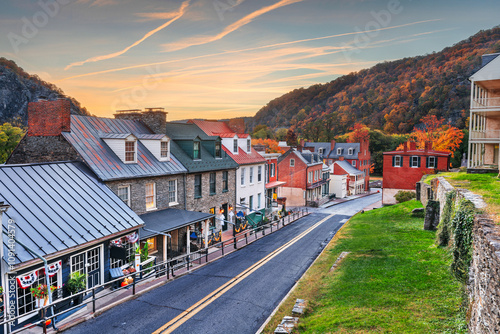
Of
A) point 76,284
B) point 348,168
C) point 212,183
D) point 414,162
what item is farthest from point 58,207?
point 348,168

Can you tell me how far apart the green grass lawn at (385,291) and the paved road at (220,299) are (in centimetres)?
105

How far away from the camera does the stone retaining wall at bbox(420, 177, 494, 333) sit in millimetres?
6770

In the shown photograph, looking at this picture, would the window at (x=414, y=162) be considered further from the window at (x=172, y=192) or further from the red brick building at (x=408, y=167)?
the window at (x=172, y=192)

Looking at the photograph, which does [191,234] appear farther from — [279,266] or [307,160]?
[307,160]

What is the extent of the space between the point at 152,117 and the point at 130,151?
20.1 feet

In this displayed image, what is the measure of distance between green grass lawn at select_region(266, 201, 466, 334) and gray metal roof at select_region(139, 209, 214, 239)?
814 cm

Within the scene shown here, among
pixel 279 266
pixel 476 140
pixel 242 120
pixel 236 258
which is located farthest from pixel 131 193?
pixel 476 140

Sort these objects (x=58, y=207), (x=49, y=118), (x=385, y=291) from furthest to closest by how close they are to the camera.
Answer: (x=49, y=118), (x=58, y=207), (x=385, y=291)

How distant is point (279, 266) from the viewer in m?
18.2

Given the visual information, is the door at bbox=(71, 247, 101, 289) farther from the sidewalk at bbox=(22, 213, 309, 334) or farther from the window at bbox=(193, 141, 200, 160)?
the window at bbox=(193, 141, 200, 160)

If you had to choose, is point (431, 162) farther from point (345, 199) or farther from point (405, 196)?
point (345, 199)

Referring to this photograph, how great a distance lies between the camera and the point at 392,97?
121500 mm

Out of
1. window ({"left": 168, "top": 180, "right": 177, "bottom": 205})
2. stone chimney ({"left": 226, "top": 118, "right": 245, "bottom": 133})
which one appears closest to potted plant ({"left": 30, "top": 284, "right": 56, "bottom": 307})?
window ({"left": 168, "top": 180, "right": 177, "bottom": 205})

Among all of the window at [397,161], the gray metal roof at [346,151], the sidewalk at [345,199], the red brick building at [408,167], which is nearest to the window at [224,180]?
the sidewalk at [345,199]
